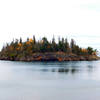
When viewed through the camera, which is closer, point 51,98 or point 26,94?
point 51,98

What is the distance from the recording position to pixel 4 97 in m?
48.1

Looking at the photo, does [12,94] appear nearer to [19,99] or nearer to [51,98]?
[19,99]

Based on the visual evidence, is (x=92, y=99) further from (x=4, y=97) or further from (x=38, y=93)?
(x=4, y=97)

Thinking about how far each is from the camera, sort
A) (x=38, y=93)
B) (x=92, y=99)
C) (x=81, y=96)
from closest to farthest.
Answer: (x=92, y=99)
(x=81, y=96)
(x=38, y=93)

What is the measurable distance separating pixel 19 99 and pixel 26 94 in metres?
5.72

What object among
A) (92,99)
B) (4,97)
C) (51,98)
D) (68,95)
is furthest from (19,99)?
(92,99)

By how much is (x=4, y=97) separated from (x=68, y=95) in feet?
46.9

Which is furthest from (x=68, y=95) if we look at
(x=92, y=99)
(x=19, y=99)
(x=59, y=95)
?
(x=19, y=99)

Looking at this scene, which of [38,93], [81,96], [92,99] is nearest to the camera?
[92,99]

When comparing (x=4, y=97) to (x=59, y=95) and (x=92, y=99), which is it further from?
(x=92, y=99)

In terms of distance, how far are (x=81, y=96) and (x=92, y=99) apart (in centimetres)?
377

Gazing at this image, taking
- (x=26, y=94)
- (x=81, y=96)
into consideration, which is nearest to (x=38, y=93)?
(x=26, y=94)

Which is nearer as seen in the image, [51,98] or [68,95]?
[51,98]

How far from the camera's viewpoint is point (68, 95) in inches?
2008
